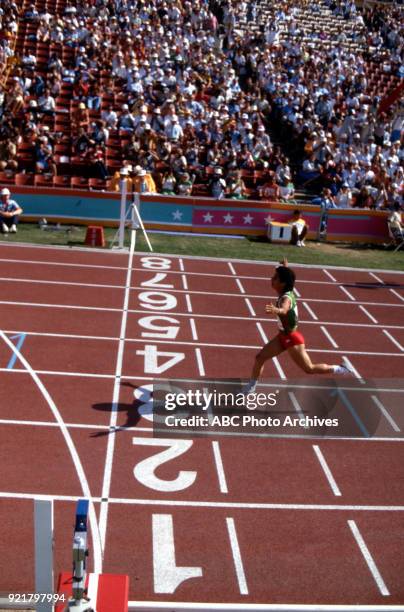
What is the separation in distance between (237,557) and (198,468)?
1.68 metres

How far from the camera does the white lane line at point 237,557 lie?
6.27 m

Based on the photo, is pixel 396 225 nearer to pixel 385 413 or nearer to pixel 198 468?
pixel 385 413

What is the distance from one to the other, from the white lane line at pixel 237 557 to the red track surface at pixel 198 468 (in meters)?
0.02

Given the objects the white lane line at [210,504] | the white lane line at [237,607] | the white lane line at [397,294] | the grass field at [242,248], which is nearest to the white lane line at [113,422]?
the white lane line at [210,504]

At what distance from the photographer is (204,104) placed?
25.7 meters

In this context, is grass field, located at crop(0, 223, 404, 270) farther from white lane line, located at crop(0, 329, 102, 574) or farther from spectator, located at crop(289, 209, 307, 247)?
white lane line, located at crop(0, 329, 102, 574)

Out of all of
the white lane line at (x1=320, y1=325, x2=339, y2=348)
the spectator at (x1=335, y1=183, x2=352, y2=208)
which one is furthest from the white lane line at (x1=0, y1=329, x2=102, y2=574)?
the spectator at (x1=335, y1=183, x2=352, y2=208)

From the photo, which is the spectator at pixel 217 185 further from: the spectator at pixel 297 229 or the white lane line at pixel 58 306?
the white lane line at pixel 58 306

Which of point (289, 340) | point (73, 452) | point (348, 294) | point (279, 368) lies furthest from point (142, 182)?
point (73, 452)

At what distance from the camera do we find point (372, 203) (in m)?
23.1

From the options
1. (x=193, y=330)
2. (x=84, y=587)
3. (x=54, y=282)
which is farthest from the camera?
(x=54, y=282)

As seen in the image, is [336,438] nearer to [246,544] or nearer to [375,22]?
[246,544]

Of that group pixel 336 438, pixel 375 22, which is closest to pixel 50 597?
pixel 336 438

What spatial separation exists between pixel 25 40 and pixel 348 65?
12.9m
